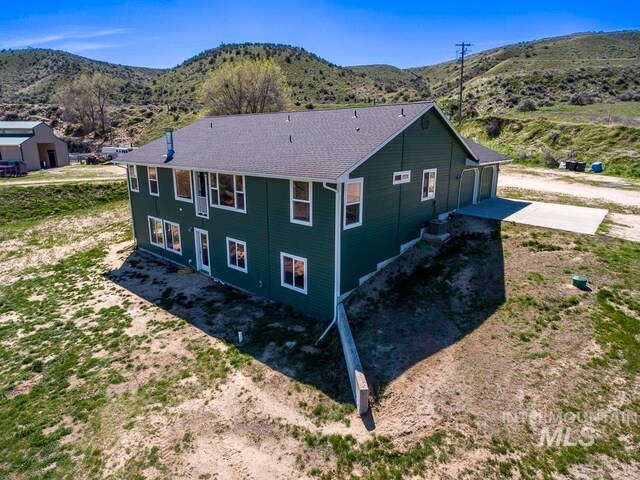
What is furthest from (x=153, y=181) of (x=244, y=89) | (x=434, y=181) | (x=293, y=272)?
(x=244, y=89)

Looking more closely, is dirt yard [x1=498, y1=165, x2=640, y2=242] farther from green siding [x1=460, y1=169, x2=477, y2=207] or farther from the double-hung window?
the double-hung window

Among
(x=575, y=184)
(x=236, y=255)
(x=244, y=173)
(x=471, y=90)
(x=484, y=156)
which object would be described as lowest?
(x=236, y=255)

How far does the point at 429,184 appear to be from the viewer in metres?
16.7

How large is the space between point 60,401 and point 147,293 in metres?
6.58

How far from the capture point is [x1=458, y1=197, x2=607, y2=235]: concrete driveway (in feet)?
55.3

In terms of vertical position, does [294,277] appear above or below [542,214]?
below

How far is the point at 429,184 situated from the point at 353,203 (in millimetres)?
5902

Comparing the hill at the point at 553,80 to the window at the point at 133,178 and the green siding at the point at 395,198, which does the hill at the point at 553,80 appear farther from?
the window at the point at 133,178

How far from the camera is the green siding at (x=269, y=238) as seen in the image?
12297mm

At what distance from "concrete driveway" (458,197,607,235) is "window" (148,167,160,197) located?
52.4 feet

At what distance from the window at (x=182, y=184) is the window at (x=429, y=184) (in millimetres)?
10592

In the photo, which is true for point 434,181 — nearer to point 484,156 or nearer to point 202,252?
point 484,156
